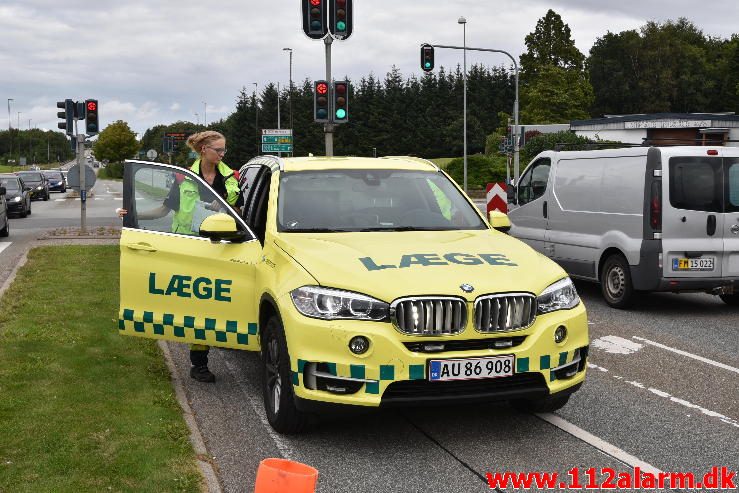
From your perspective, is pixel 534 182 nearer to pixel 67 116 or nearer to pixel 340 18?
pixel 340 18

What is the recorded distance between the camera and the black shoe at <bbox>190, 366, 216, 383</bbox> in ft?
22.9

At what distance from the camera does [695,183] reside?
10.3m

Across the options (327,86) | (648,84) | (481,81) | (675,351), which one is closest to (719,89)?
(648,84)

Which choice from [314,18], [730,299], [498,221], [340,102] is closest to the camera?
[498,221]

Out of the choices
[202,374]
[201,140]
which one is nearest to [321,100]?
[201,140]

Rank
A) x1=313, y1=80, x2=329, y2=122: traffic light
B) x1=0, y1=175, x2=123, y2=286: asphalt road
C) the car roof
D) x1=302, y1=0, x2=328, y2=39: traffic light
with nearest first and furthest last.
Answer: the car roof
x1=0, y1=175, x2=123, y2=286: asphalt road
x1=302, y1=0, x2=328, y2=39: traffic light
x1=313, y1=80, x2=329, y2=122: traffic light

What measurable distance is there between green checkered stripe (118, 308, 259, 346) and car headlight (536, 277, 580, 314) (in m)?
1.93

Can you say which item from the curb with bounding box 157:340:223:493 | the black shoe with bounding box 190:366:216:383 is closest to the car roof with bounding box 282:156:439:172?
the black shoe with bounding box 190:366:216:383

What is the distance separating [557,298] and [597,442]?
2.98 ft

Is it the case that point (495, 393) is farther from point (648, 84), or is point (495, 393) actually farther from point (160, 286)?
point (648, 84)

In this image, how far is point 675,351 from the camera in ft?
27.7

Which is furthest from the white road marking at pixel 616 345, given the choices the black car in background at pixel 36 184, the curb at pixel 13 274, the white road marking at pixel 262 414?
the black car in background at pixel 36 184

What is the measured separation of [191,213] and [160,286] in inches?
23.8

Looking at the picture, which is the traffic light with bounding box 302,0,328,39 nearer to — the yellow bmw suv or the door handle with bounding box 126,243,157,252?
the yellow bmw suv
